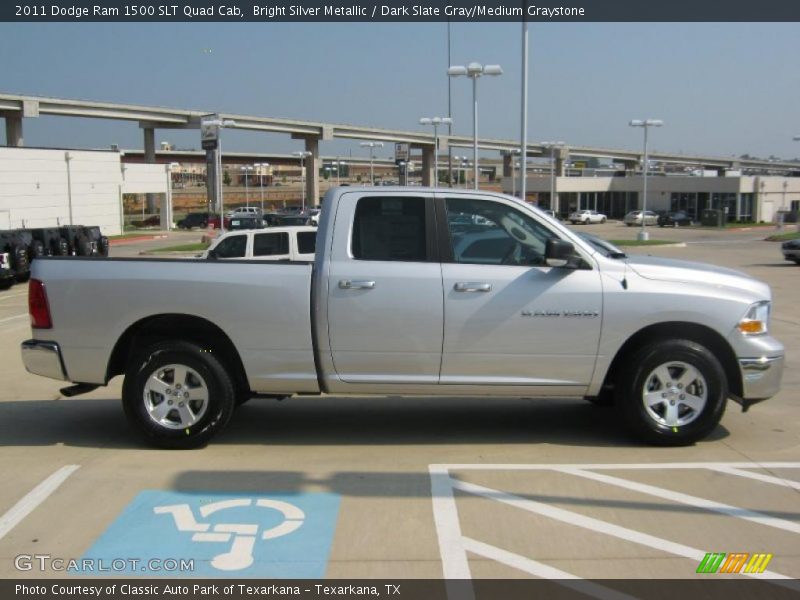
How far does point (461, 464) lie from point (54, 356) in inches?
131

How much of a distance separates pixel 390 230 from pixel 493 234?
82 cm

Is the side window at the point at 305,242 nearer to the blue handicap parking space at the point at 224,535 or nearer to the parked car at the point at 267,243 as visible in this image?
the parked car at the point at 267,243

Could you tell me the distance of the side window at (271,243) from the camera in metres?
16.5

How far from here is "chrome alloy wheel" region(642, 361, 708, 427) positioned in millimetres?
6551

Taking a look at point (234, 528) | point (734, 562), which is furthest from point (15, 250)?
point (734, 562)

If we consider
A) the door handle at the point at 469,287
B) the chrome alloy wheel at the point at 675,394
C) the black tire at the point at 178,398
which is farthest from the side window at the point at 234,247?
the chrome alloy wheel at the point at 675,394

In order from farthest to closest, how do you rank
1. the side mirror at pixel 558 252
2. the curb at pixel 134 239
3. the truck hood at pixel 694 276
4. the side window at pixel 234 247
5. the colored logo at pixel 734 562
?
the curb at pixel 134 239
the side window at pixel 234 247
the truck hood at pixel 694 276
the side mirror at pixel 558 252
the colored logo at pixel 734 562

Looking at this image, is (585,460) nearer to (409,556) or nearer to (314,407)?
(409,556)

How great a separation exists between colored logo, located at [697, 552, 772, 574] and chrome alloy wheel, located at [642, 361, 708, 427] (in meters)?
2.00

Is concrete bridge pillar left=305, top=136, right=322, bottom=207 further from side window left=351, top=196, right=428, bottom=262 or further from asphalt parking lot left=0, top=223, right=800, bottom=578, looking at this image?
side window left=351, top=196, right=428, bottom=262

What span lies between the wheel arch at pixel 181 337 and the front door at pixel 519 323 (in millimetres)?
1706

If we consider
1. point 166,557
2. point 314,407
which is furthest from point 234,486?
point 314,407

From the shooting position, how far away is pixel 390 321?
6508 millimetres

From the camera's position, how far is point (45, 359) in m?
6.74
